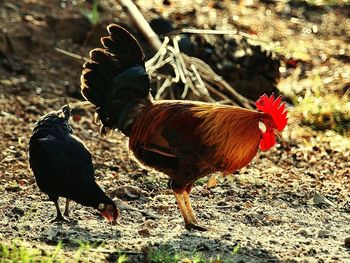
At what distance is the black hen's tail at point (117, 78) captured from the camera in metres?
6.36

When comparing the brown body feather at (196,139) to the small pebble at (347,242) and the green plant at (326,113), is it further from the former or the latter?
the green plant at (326,113)

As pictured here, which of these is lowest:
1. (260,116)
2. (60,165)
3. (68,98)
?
(68,98)

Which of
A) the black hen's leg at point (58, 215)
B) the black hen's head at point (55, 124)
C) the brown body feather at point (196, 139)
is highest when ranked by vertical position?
the brown body feather at point (196, 139)

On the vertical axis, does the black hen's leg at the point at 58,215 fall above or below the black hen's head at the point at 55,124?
below

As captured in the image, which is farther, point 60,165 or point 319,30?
point 319,30

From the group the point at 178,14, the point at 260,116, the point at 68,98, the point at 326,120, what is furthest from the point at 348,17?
the point at 260,116

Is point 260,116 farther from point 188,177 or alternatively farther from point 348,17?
point 348,17

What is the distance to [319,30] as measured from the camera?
42.8ft

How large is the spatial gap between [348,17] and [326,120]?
14.9 feet

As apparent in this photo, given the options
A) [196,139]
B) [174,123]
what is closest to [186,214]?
[196,139]

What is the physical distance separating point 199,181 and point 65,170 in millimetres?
2018

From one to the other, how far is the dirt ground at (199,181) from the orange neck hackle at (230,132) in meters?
0.57

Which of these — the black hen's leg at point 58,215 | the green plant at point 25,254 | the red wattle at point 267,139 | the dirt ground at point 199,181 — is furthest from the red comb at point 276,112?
the green plant at point 25,254

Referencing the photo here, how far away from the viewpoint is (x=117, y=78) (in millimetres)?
6395
